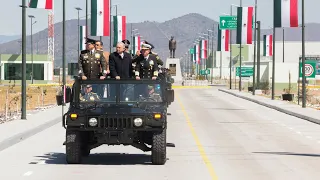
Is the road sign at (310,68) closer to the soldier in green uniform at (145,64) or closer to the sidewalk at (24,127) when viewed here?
the sidewalk at (24,127)

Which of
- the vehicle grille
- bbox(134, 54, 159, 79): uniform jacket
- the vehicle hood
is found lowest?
the vehicle grille

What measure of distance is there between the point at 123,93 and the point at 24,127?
33.8 ft

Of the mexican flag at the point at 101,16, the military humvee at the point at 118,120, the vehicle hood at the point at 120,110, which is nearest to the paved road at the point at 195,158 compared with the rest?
the military humvee at the point at 118,120

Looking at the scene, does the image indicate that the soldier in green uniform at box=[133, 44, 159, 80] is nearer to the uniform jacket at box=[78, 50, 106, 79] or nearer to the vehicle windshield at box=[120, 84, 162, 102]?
the uniform jacket at box=[78, 50, 106, 79]

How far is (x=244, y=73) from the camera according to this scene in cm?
7894

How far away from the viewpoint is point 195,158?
1862 cm

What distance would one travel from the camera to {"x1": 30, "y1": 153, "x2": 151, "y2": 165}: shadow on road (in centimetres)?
1762

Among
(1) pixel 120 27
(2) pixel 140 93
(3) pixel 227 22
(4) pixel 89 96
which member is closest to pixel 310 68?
(1) pixel 120 27

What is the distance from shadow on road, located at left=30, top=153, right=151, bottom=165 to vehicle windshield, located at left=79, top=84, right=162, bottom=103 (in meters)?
1.25

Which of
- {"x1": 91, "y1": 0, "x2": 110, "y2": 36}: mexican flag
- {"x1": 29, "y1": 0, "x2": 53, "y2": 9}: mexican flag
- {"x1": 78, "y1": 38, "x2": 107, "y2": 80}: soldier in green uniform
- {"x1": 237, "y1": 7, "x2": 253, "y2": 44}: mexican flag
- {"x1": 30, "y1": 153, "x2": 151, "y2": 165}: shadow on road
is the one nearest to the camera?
{"x1": 30, "y1": 153, "x2": 151, "y2": 165}: shadow on road

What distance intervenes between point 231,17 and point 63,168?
8257cm

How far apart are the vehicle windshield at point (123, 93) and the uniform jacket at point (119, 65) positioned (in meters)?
0.89

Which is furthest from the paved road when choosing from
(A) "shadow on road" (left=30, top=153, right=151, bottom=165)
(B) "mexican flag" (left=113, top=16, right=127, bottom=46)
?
(B) "mexican flag" (left=113, top=16, right=127, bottom=46)

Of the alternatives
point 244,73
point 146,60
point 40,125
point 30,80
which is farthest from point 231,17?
point 146,60
